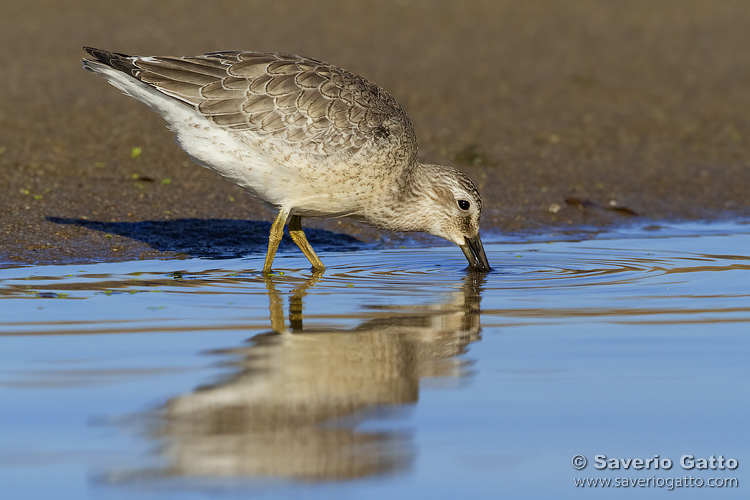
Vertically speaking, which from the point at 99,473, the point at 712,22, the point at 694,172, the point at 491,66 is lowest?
the point at 99,473

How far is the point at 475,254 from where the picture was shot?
931 cm

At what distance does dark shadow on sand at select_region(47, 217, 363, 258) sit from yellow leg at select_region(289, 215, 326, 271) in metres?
0.69

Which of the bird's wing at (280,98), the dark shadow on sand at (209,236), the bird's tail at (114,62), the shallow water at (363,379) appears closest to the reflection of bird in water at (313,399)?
the shallow water at (363,379)

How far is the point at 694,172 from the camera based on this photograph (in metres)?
13.9

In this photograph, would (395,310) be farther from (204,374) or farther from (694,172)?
(694,172)

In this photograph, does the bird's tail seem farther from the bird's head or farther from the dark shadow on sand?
the bird's head

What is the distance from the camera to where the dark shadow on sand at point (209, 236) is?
10.1 m

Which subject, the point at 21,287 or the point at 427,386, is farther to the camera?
Result: the point at 21,287

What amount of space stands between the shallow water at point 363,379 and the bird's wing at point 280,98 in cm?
111

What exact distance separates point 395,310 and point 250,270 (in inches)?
80.7

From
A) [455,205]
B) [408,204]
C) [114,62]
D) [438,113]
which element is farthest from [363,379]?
[438,113]

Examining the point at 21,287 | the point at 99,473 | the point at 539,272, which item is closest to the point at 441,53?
the point at 539,272

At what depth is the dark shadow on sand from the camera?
10062 mm

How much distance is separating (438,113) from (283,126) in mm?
7144
